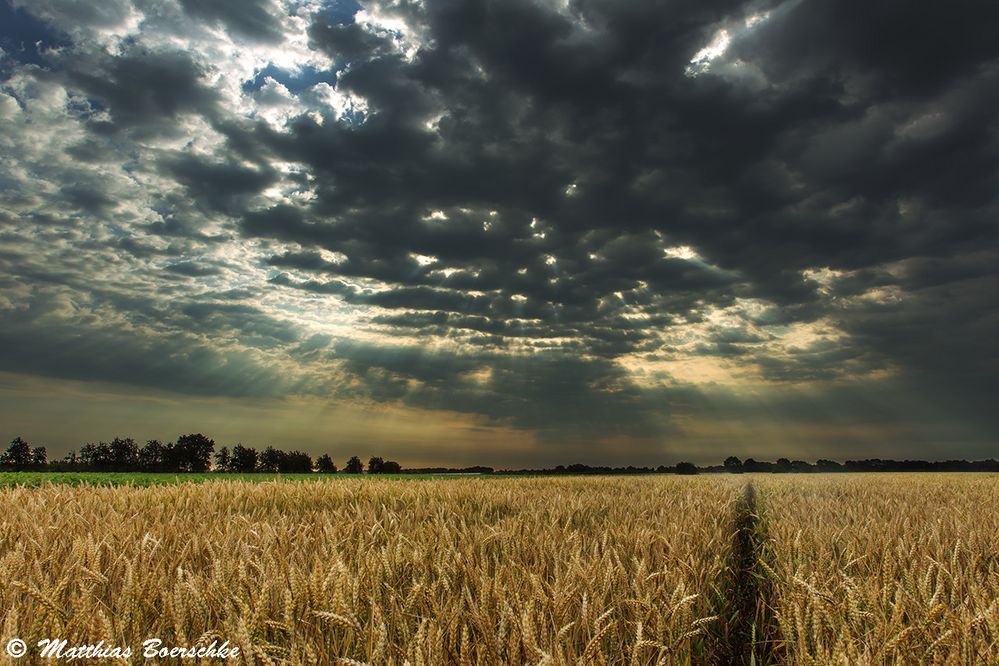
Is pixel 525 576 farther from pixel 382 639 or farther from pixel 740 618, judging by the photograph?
pixel 740 618

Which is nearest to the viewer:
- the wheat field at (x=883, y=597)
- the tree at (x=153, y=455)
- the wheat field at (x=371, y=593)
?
the wheat field at (x=371, y=593)

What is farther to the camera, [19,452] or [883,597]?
[19,452]

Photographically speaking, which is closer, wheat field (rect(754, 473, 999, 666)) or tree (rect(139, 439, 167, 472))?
wheat field (rect(754, 473, 999, 666))

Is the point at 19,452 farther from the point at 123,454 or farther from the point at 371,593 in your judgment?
the point at 371,593

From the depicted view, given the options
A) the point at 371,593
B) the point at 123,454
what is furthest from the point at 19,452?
the point at 371,593

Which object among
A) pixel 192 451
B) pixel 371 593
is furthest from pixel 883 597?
pixel 192 451

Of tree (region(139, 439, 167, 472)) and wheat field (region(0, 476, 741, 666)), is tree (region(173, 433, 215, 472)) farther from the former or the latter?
wheat field (region(0, 476, 741, 666))

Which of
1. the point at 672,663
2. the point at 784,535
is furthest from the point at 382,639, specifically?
the point at 784,535

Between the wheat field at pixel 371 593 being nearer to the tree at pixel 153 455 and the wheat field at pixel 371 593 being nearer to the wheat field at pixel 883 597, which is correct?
the wheat field at pixel 883 597

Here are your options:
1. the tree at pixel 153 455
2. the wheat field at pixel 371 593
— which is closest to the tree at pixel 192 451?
the tree at pixel 153 455

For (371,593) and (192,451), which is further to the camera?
(192,451)

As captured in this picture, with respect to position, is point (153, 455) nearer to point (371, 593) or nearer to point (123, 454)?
point (123, 454)

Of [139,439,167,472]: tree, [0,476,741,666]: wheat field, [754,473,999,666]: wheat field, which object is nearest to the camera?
[0,476,741,666]: wheat field

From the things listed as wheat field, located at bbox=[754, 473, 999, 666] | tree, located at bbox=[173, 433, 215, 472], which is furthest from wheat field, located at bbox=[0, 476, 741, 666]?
tree, located at bbox=[173, 433, 215, 472]
